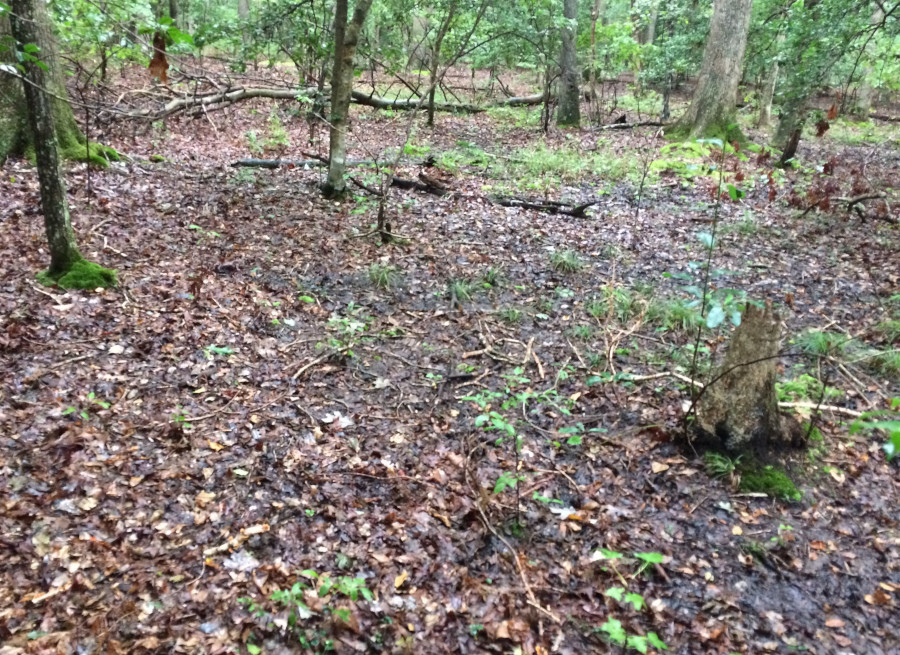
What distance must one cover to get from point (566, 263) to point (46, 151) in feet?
18.7

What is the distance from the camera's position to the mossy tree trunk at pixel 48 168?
14.8 feet

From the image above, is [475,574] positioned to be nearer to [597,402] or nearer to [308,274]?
[597,402]

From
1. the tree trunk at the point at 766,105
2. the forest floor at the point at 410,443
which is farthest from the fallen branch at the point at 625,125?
the forest floor at the point at 410,443

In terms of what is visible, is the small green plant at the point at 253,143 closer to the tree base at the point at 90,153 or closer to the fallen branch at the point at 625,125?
the tree base at the point at 90,153

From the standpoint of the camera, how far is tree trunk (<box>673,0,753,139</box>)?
12.1 m

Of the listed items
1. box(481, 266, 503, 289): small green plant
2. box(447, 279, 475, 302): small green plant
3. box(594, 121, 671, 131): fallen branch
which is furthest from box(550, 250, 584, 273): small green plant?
box(594, 121, 671, 131): fallen branch

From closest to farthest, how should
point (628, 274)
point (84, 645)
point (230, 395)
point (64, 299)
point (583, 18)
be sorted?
point (84, 645) < point (230, 395) < point (64, 299) < point (628, 274) < point (583, 18)

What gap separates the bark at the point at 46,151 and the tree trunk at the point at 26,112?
3323 mm

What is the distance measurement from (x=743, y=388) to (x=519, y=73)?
27653 millimetres

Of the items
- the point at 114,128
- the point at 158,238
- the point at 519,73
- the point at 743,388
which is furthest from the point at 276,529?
the point at 519,73

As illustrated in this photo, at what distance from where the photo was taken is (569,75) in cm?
1596

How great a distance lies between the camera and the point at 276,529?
3.56 metres

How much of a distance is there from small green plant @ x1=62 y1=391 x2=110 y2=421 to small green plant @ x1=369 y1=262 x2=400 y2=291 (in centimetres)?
327

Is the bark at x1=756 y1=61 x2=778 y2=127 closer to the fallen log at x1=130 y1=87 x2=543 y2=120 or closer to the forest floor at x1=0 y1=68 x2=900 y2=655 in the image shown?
the fallen log at x1=130 y1=87 x2=543 y2=120
